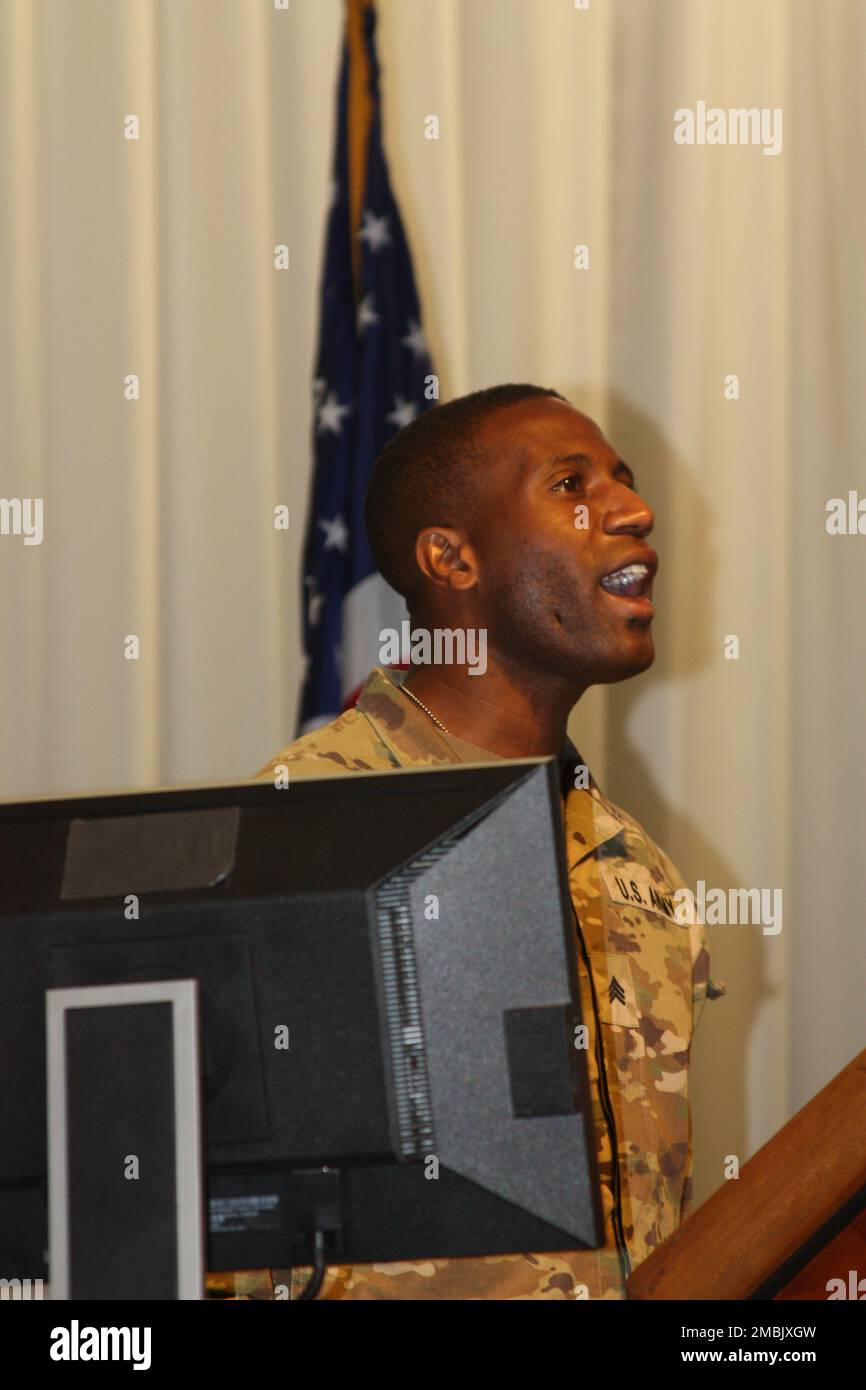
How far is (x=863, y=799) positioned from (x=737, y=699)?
11.8 inches

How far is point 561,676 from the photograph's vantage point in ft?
6.39

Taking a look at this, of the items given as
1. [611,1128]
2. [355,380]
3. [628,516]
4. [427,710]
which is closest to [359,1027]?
[611,1128]

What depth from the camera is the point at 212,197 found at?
2.72 m

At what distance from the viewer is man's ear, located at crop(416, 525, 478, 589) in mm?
1970

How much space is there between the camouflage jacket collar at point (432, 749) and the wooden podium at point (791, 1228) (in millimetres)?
859

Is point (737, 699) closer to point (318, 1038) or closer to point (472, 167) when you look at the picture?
point (472, 167)

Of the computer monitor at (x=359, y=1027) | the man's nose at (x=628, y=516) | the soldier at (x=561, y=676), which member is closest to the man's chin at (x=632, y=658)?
the soldier at (x=561, y=676)

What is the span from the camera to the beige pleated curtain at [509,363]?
2.65m

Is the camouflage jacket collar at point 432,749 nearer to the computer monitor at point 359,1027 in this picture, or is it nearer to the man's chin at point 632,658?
the man's chin at point 632,658

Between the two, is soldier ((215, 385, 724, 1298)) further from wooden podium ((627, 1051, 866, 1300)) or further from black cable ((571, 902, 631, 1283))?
wooden podium ((627, 1051, 866, 1300))

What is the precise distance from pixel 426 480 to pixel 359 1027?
3.98 ft

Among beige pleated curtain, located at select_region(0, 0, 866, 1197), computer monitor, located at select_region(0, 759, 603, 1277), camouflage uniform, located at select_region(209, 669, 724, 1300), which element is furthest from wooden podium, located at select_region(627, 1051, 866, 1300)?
beige pleated curtain, located at select_region(0, 0, 866, 1197)

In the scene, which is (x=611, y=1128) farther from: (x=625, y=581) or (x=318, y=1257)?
(x=318, y=1257)
